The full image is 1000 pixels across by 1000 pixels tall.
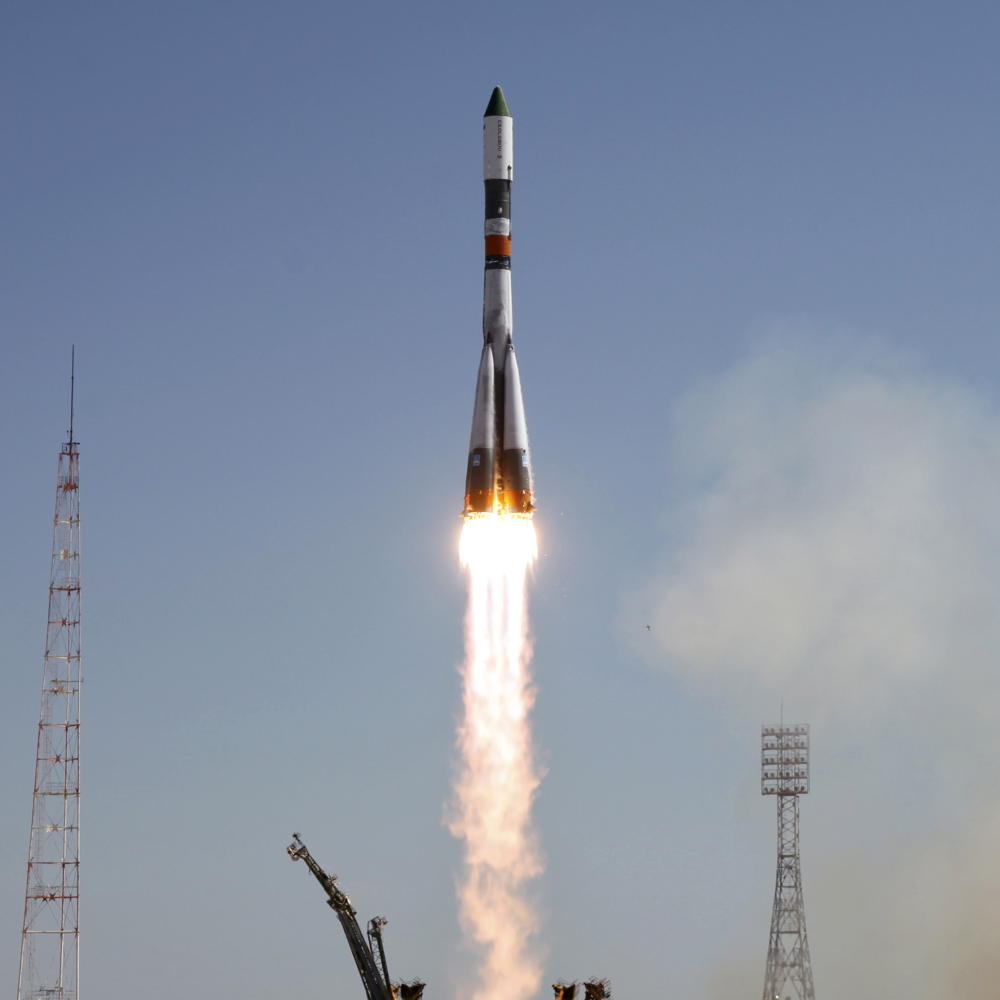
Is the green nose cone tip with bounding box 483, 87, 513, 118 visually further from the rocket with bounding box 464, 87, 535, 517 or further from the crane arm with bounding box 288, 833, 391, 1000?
the crane arm with bounding box 288, 833, 391, 1000

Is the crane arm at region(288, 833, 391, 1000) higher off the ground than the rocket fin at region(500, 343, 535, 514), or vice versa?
the rocket fin at region(500, 343, 535, 514)

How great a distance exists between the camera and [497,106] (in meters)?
143

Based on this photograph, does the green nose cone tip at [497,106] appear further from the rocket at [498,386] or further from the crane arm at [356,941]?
the crane arm at [356,941]

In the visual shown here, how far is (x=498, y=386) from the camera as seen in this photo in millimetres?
140375

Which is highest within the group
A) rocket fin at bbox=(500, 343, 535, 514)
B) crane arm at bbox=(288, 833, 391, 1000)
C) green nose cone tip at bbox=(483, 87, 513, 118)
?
green nose cone tip at bbox=(483, 87, 513, 118)

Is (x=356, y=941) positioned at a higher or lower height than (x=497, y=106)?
lower

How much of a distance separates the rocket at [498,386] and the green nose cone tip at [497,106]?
4 cm

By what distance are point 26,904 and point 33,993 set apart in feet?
14.6

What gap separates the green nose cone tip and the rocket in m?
0.04

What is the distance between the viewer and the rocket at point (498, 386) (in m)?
139

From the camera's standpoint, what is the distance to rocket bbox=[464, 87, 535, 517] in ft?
457

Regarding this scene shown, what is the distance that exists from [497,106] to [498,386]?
1279 cm

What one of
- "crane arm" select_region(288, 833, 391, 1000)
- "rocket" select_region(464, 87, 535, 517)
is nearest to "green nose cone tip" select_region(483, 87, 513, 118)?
→ "rocket" select_region(464, 87, 535, 517)

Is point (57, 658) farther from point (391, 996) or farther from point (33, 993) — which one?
point (391, 996)
